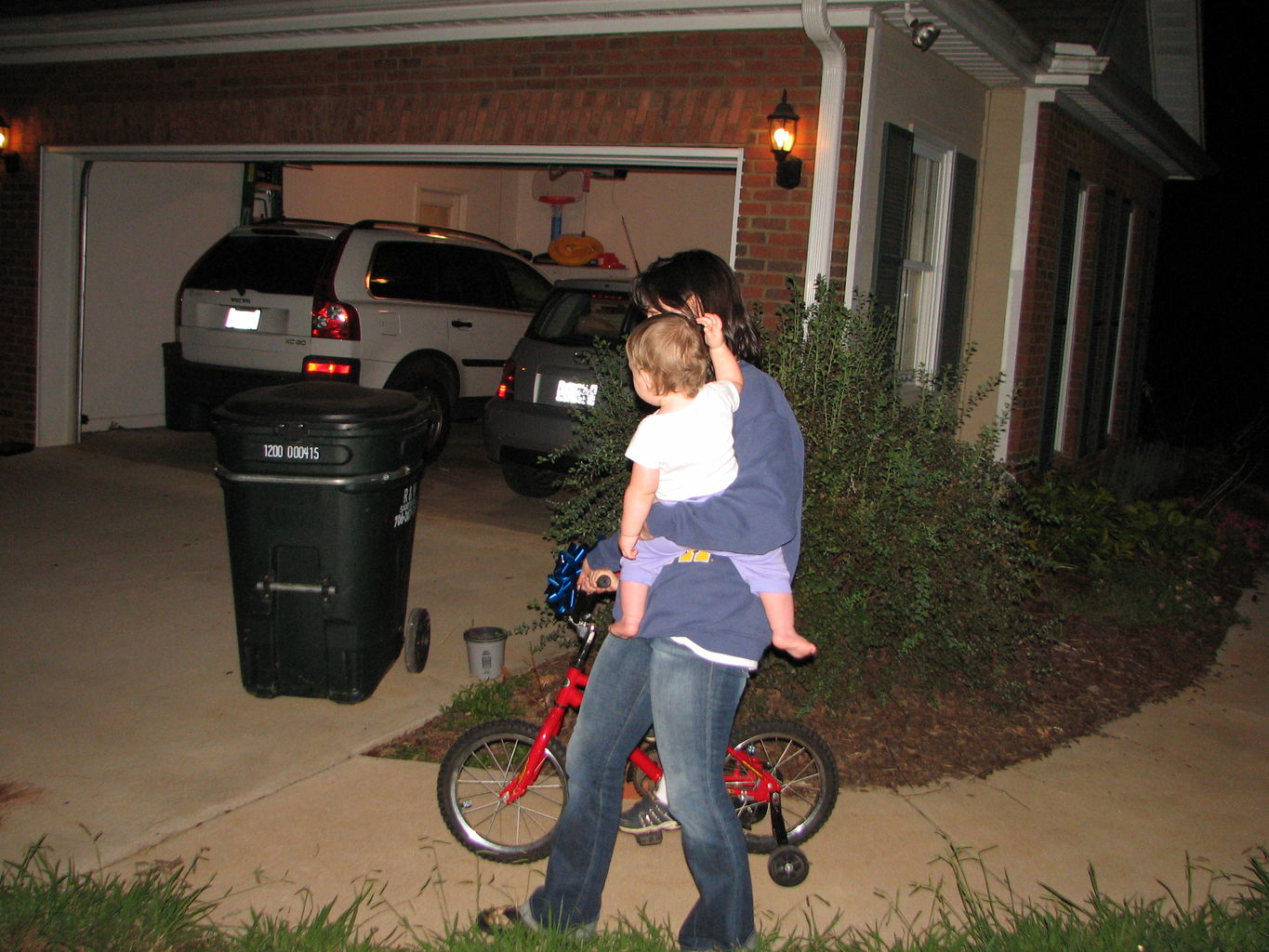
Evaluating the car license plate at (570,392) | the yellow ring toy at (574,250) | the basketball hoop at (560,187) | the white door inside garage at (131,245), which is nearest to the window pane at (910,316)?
the white door inside garage at (131,245)

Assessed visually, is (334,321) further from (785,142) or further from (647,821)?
(647,821)

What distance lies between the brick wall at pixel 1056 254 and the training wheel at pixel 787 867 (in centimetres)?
421

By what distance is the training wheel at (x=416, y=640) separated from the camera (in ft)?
Result: 16.5

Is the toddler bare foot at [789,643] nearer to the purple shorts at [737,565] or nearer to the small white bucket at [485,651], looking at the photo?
the purple shorts at [737,565]

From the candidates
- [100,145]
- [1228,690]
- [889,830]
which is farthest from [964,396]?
[100,145]

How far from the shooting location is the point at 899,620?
4.57m

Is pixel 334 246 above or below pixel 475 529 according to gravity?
above

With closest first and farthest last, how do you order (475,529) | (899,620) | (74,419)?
(899,620)
(475,529)
(74,419)

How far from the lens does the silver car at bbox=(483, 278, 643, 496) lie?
7.86 m

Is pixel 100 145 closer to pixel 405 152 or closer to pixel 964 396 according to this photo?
pixel 405 152

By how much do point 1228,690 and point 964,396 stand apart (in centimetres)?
312

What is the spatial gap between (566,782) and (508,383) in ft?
16.7

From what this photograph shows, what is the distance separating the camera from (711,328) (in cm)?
295

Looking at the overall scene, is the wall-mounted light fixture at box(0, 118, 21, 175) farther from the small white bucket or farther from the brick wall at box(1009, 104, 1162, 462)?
the brick wall at box(1009, 104, 1162, 462)
